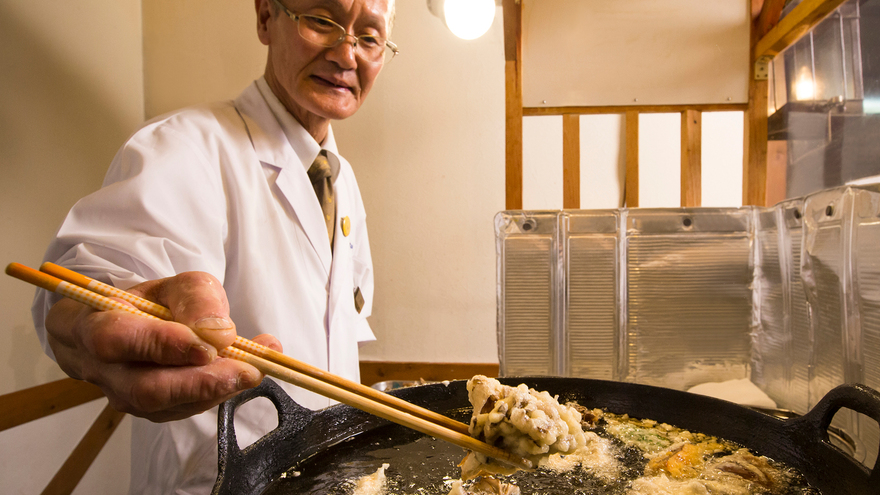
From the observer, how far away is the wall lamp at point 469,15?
88.0 inches

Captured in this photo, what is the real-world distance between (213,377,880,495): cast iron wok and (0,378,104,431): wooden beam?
1859 mm

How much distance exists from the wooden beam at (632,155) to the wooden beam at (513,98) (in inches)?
21.7

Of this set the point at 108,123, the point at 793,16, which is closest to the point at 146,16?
the point at 108,123

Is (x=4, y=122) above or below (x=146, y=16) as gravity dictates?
below

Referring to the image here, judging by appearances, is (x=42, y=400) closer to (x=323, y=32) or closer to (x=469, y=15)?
(x=323, y=32)

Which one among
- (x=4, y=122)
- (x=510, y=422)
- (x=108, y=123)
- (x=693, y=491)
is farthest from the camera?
(x=108, y=123)

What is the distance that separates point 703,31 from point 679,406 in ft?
6.23

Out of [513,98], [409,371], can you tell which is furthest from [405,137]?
[409,371]

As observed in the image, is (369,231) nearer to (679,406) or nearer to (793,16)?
(679,406)

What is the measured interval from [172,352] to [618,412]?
1.16 metres

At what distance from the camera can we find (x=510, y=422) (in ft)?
2.65

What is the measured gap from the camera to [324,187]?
5.84 feet

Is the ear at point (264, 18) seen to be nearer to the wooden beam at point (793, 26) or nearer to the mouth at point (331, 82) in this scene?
the mouth at point (331, 82)

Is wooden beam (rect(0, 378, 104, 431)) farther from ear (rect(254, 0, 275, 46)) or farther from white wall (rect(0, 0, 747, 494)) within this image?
ear (rect(254, 0, 275, 46))
